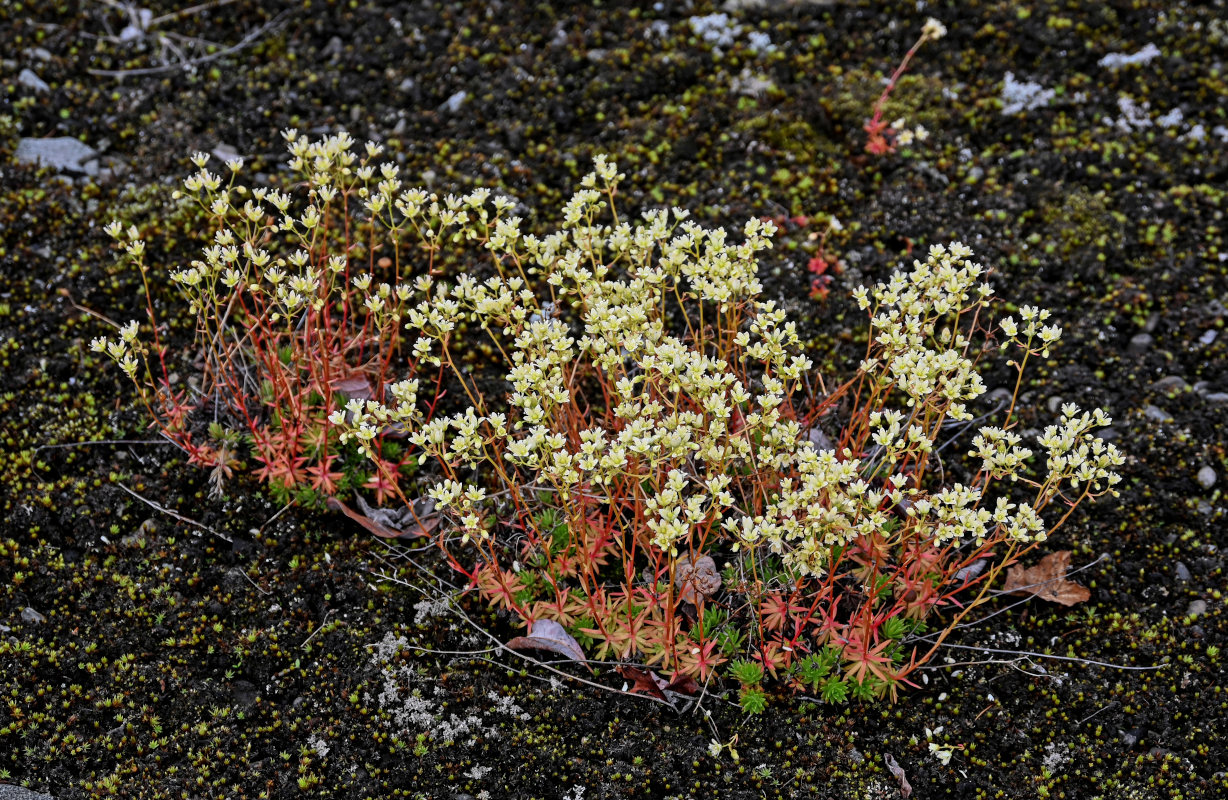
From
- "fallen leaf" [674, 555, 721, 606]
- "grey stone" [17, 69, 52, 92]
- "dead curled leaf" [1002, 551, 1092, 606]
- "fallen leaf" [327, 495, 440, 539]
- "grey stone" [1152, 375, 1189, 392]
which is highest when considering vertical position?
"grey stone" [17, 69, 52, 92]

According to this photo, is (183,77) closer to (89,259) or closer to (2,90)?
(2,90)

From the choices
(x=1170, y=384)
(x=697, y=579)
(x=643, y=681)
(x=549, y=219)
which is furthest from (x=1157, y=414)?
(x=549, y=219)

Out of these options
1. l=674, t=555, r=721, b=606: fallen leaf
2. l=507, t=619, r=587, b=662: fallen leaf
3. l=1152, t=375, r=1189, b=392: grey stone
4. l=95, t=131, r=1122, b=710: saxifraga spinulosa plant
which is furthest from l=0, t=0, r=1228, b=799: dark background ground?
l=674, t=555, r=721, b=606: fallen leaf

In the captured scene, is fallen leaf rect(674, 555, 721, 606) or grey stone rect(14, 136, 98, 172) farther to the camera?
grey stone rect(14, 136, 98, 172)

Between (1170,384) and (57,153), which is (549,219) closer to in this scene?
(57,153)

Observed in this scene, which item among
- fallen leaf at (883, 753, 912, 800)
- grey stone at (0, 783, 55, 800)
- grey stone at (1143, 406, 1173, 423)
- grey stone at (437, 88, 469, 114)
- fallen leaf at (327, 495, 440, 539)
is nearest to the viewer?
grey stone at (0, 783, 55, 800)

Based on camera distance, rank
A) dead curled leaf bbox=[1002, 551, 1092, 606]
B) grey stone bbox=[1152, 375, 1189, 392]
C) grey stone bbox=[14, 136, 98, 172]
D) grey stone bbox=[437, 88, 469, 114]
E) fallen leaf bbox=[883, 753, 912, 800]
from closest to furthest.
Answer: fallen leaf bbox=[883, 753, 912, 800] < dead curled leaf bbox=[1002, 551, 1092, 606] < grey stone bbox=[1152, 375, 1189, 392] < grey stone bbox=[14, 136, 98, 172] < grey stone bbox=[437, 88, 469, 114]

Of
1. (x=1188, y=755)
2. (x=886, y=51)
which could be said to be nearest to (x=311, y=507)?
(x=1188, y=755)

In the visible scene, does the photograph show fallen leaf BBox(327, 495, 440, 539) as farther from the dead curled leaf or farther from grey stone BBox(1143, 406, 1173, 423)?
grey stone BBox(1143, 406, 1173, 423)
